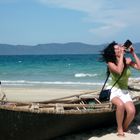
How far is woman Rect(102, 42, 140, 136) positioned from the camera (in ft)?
24.8

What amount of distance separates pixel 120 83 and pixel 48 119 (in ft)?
5.20

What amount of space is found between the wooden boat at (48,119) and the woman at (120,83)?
206mm

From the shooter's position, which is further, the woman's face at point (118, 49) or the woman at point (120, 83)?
the woman's face at point (118, 49)

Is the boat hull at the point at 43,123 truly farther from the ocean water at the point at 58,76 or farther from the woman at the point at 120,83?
the ocean water at the point at 58,76

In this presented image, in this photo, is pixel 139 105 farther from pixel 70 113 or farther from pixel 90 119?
pixel 70 113

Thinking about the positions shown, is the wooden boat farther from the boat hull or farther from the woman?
the woman

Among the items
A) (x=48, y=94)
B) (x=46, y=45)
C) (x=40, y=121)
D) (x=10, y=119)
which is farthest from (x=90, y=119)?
(x=46, y=45)

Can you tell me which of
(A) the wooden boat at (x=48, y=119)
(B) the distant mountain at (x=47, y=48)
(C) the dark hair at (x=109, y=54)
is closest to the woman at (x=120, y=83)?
(C) the dark hair at (x=109, y=54)

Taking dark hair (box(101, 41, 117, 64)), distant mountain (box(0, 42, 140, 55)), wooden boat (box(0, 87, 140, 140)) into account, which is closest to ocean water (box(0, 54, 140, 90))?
dark hair (box(101, 41, 117, 64))

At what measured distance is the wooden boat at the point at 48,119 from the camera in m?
6.54

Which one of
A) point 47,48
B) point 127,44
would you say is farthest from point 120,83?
point 47,48

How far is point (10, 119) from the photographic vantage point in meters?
6.51

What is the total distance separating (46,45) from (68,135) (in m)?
190

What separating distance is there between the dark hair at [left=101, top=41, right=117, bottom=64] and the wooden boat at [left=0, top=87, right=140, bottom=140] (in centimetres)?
76
